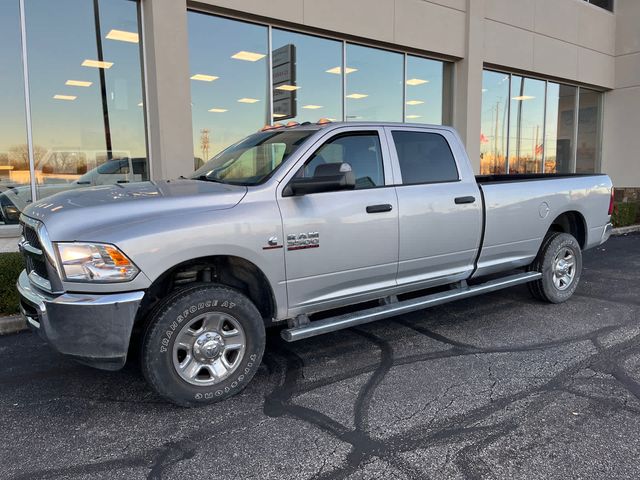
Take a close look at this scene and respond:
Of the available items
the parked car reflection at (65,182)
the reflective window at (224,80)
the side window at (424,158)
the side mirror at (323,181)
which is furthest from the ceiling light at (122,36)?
the side mirror at (323,181)

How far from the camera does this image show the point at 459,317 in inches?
223

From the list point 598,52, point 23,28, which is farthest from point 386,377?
point 598,52

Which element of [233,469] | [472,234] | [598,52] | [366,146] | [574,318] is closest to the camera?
[233,469]

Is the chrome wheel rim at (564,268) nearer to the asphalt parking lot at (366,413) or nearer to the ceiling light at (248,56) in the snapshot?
the asphalt parking lot at (366,413)

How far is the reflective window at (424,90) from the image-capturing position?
1234 cm

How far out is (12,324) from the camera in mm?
5395

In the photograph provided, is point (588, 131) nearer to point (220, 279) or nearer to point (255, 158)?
point (255, 158)

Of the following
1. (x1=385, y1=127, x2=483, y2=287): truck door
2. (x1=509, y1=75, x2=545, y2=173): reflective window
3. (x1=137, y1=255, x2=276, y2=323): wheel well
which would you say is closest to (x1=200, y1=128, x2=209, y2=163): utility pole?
(x1=385, y1=127, x2=483, y2=287): truck door

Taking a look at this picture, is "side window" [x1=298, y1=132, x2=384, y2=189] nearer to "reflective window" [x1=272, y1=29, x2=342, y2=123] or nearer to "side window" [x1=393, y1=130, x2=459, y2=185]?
"side window" [x1=393, y1=130, x2=459, y2=185]

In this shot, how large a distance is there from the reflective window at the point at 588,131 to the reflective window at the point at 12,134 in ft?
52.5

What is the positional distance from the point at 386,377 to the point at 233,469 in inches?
62.9

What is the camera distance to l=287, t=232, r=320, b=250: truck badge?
3889mm

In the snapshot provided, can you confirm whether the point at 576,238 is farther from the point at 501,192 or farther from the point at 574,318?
the point at 501,192

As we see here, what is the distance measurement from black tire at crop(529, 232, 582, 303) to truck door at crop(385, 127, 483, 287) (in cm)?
127
